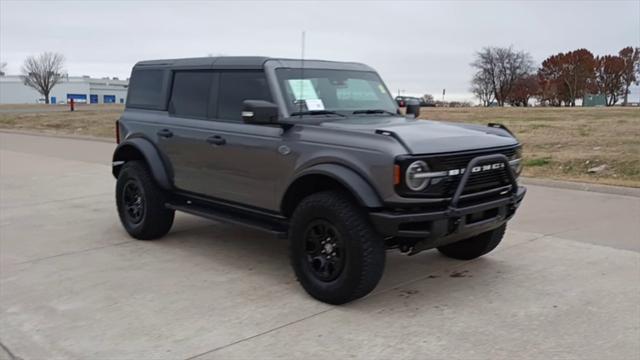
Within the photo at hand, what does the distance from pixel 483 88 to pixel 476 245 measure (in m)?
84.3

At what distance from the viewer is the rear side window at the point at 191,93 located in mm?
6086

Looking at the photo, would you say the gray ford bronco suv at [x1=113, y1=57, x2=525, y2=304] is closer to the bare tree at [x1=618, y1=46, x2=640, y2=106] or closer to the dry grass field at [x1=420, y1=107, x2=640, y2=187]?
the dry grass field at [x1=420, y1=107, x2=640, y2=187]

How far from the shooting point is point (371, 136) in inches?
179

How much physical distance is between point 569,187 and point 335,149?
6268mm

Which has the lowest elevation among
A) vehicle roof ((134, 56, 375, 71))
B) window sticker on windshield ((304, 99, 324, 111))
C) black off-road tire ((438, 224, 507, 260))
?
black off-road tire ((438, 224, 507, 260))

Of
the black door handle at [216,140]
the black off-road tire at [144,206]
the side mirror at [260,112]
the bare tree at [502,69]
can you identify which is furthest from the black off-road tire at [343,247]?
the bare tree at [502,69]

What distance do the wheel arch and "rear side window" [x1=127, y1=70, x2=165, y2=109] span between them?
2244 mm

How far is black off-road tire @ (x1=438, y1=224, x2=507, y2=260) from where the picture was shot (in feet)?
18.8

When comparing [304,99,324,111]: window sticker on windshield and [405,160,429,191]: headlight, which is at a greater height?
[304,99,324,111]: window sticker on windshield

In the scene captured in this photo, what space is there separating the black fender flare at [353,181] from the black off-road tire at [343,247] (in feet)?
0.52

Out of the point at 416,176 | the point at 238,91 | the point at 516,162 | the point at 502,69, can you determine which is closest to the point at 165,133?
the point at 238,91

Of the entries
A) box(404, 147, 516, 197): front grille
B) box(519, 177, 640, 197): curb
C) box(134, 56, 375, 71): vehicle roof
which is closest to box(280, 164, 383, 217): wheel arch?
box(404, 147, 516, 197): front grille

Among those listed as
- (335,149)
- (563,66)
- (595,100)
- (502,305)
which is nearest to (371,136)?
(335,149)

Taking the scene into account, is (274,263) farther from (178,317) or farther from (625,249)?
(625,249)
